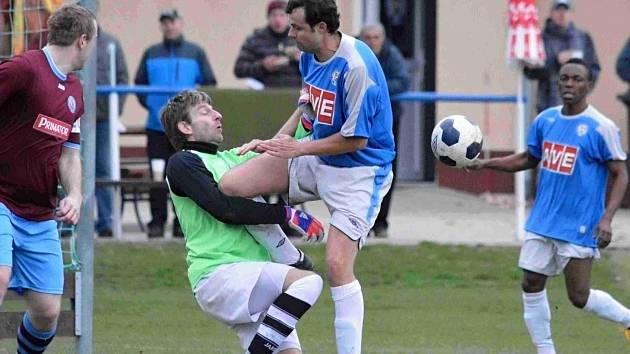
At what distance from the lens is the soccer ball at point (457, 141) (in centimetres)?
884

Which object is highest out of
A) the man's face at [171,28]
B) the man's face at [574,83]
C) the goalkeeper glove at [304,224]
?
the man's face at [171,28]


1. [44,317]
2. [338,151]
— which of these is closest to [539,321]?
[338,151]

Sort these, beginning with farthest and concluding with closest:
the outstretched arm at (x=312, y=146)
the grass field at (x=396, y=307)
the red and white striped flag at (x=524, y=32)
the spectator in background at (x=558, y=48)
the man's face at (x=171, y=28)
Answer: the spectator in background at (x=558, y=48), the man's face at (x=171, y=28), the red and white striped flag at (x=524, y=32), the grass field at (x=396, y=307), the outstretched arm at (x=312, y=146)

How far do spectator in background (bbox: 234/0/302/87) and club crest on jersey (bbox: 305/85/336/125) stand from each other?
6.92 metres

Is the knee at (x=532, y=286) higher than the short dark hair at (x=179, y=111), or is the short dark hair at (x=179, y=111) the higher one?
the short dark hair at (x=179, y=111)

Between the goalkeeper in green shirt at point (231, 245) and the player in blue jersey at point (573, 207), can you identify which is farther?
the player in blue jersey at point (573, 207)

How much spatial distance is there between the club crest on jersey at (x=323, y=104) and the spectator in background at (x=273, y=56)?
22.7ft

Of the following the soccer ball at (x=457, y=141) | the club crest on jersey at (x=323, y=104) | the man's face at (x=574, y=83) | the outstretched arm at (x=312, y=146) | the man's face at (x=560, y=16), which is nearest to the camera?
the outstretched arm at (x=312, y=146)

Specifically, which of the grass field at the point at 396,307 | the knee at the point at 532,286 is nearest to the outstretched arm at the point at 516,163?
the knee at the point at 532,286

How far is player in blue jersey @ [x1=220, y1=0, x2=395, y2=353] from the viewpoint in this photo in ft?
25.9

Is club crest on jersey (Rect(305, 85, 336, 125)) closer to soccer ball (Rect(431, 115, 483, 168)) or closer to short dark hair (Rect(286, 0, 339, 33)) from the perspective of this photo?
short dark hair (Rect(286, 0, 339, 33))

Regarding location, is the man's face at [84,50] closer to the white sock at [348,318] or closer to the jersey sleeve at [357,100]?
the jersey sleeve at [357,100]

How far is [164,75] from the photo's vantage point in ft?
50.0

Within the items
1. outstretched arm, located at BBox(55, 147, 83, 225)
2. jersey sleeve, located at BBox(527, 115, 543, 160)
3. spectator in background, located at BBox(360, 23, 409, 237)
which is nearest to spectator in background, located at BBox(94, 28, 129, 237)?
spectator in background, located at BBox(360, 23, 409, 237)
